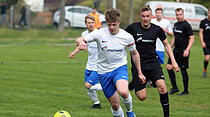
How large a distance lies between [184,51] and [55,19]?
23.9m

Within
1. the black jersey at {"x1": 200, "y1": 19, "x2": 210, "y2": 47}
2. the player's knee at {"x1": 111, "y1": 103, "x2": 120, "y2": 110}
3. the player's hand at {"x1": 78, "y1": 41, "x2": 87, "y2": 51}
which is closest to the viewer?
the player's hand at {"x1": 78, "y1": 41, "x2": 87, "y2": 51}

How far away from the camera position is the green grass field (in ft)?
29.7

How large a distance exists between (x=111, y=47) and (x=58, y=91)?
4.66 meters

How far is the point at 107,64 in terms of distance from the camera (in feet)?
24.6

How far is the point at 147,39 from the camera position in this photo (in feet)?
27.9

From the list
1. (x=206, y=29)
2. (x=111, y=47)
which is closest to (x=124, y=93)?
(x=111, y=47)

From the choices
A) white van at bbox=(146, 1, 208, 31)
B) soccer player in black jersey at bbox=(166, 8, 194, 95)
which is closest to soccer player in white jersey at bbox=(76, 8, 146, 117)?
soccer player in black jersey at bbox=(166, 8, 194, 95)

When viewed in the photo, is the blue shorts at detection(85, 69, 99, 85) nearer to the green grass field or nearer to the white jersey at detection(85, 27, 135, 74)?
the green grass field

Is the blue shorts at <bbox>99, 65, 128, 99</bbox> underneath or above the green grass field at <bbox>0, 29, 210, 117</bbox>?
above

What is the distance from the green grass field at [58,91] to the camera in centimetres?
906

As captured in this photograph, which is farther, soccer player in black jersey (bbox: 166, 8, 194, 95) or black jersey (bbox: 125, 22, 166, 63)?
soccer player in black jersey (bbox: 166, 8, 194, 95)

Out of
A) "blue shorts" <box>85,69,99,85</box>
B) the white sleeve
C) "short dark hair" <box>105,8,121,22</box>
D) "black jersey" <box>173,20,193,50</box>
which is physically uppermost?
"short dark hair" <box>105,8,121,22</box>

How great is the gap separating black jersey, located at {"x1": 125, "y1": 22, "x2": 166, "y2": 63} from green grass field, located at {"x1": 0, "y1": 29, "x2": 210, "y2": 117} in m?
1.19

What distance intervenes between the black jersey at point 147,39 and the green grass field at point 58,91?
3.89 feet
